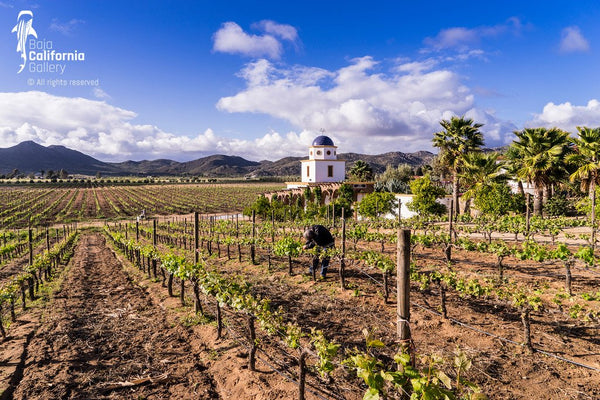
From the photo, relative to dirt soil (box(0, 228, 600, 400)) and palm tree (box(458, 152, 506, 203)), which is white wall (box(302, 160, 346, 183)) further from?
dirt soil (box(0, 228, 600, 400))

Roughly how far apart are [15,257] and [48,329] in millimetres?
18557

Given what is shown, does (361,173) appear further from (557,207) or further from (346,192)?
(557,207)

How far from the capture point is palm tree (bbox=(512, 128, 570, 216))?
73.3 feet

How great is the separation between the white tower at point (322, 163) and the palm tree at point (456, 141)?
63.9ft

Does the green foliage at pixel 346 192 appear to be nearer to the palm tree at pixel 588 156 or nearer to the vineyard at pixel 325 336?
the palm tree at pixel 588 156

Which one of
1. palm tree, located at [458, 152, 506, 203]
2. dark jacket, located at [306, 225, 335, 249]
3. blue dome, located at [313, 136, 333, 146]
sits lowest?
dark jacket, located at [306, 225, 335, 249]

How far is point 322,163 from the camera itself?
151 feet

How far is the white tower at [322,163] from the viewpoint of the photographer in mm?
45719

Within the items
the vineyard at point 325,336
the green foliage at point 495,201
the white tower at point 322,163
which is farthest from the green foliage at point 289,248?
the white tower at point 322,163

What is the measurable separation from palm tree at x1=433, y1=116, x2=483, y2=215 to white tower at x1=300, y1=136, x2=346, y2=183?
19.5 metres

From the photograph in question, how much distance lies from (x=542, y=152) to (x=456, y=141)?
605cm

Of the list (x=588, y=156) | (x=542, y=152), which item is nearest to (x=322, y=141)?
(x=542, y=152)

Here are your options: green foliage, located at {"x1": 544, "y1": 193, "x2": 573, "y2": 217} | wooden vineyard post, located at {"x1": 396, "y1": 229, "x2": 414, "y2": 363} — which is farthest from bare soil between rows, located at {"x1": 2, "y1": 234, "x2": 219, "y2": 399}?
green foliage, located at {"x1": 544, "y1": 193, "x2": 573, "y2": 217}

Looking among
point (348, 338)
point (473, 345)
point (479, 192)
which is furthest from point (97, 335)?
point (479, 192)
